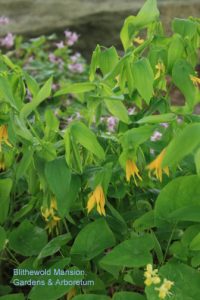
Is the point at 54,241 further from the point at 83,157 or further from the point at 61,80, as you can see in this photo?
the point at 61,80

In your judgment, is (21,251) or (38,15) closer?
(21,251)

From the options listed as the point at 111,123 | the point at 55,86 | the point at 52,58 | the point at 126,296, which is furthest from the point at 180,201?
the point at 52,58

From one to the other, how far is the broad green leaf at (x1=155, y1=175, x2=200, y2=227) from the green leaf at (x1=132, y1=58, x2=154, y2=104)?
5.9 inches

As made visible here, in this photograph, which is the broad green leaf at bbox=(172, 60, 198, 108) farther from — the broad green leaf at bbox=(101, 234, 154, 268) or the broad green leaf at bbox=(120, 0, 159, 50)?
the broad green leaf at bbox=(101, 234, 154, 268)

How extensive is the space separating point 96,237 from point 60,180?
5.7 inches

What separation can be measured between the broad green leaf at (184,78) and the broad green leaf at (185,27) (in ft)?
0.36

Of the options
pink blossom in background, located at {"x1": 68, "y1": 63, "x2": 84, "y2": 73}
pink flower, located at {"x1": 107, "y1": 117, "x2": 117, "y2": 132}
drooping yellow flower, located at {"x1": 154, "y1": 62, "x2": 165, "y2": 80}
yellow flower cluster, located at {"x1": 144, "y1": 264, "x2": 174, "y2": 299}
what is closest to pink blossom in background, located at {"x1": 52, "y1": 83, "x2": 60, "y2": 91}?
pink blossom in background, located at {"x1": 68, "y1": 63, "x2": 84, "y2": 73}

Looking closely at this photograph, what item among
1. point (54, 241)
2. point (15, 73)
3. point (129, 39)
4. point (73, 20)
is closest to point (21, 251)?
point (54, 241)

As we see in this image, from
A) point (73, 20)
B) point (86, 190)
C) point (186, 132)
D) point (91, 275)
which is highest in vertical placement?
point (186, 132)

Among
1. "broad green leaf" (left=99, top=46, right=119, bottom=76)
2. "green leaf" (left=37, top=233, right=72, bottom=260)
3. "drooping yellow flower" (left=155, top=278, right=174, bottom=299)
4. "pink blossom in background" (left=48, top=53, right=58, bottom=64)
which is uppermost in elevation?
"broad green leaf" (left=99, top=46, right=119, bottom=76)

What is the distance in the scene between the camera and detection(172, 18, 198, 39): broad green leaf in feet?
3.16

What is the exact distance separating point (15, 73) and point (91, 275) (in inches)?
15.3

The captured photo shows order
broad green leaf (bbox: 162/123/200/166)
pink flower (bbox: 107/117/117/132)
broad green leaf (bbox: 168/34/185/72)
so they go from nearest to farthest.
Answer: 1. broad green leaf (bbox: 162/123/200/166)
2. broad green leaf (bbox: 168/34/185/72)
3. pink flower (bbox: 107/117/117/132)

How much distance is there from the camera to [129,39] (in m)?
1.03
